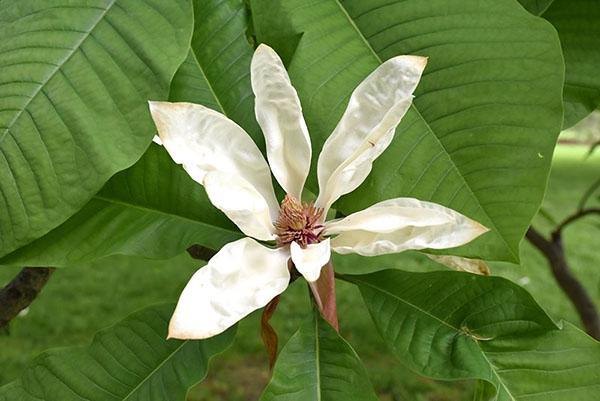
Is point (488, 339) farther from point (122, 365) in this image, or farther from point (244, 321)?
point (244, 321)

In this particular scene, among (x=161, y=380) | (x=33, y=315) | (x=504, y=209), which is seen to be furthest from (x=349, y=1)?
(x=33, y=315)

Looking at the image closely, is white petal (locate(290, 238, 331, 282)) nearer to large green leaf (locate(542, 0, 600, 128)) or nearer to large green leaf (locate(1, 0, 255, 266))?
large green leaf (locate(1, 0, 255, 266))

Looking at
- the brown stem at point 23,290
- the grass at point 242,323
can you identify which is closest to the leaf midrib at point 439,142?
the brown stem at point 23,290

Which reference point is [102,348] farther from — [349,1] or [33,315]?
[33,315]

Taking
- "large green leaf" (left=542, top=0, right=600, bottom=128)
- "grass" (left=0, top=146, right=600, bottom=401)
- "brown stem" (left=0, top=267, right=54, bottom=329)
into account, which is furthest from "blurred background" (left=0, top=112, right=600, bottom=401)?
"large green leaf" (left=542, top=0, right=600, bottom=128)

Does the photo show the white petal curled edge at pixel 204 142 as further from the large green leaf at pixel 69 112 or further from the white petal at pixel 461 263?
the white petal at pixel 461 263
